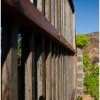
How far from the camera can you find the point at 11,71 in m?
1.41

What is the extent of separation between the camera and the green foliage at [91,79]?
1035cm

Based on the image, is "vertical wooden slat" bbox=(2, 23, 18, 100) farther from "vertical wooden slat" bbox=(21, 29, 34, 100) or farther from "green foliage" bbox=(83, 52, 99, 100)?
"green foliage" bbox=(83, 52, 99, 100)

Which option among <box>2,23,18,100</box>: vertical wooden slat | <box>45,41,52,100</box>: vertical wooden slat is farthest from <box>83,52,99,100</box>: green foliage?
<box>2,23,18,100</box>: vertical wooden slat

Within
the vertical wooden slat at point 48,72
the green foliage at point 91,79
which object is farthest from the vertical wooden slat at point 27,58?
the green foliage at point 91,79

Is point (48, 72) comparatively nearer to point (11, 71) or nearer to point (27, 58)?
point (27, 58)

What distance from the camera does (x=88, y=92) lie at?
10.4 meters

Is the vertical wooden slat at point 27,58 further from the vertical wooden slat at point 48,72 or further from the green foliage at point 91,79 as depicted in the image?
the green foliage at point 91,79

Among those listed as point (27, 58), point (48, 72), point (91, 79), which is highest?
point (27, 58)

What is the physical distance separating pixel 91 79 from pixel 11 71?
10.5 m

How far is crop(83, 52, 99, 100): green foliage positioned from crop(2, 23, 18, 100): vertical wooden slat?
8548 mm

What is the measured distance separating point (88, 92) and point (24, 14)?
9.16 meters

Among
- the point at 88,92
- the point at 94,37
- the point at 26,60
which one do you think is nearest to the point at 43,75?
the point at 26,60

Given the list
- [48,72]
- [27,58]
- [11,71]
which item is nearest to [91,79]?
[48,72]

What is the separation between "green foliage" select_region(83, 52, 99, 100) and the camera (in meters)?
10.3
